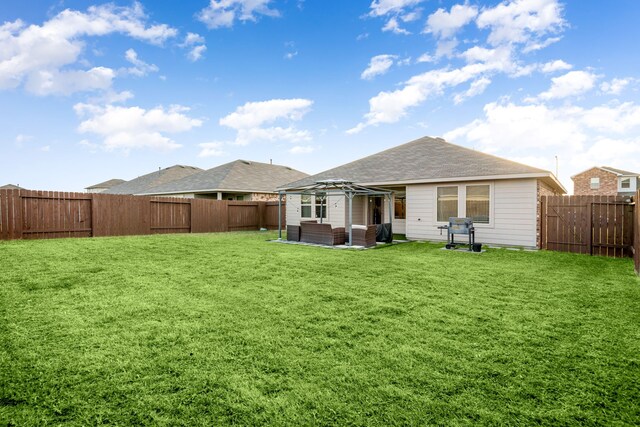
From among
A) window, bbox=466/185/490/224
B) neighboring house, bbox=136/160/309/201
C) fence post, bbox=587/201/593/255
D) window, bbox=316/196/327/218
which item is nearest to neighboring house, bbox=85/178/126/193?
neighboring house, bbox=136/160/309/201

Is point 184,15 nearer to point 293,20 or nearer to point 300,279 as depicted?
point 293,20

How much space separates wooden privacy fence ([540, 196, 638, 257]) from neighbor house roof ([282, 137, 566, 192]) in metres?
1.29

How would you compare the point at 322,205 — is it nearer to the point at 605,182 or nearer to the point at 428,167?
the point at 428,167

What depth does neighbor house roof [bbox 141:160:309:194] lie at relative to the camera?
2332 centimetres

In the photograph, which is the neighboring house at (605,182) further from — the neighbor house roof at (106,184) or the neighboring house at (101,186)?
the neighbor house roof at (106,184)

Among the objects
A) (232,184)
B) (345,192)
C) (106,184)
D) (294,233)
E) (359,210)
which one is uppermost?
(106,184)

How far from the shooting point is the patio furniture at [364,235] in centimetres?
1194

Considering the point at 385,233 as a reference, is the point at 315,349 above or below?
below

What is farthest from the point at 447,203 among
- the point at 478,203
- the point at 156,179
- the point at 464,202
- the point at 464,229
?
the point at 156,179

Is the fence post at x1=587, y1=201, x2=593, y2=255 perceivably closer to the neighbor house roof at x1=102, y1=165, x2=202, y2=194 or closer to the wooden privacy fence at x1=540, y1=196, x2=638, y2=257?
the wooden privacy fence at x1=540, y1=196, x2=638, y2=257

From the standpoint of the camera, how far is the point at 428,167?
14.5 m

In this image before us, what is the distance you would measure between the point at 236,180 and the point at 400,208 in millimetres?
13455

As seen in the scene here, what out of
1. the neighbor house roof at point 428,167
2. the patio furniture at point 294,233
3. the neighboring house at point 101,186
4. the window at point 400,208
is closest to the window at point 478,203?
the neighbor house roof at point 428,167

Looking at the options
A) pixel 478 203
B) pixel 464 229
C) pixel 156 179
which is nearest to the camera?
pixel 464 229
